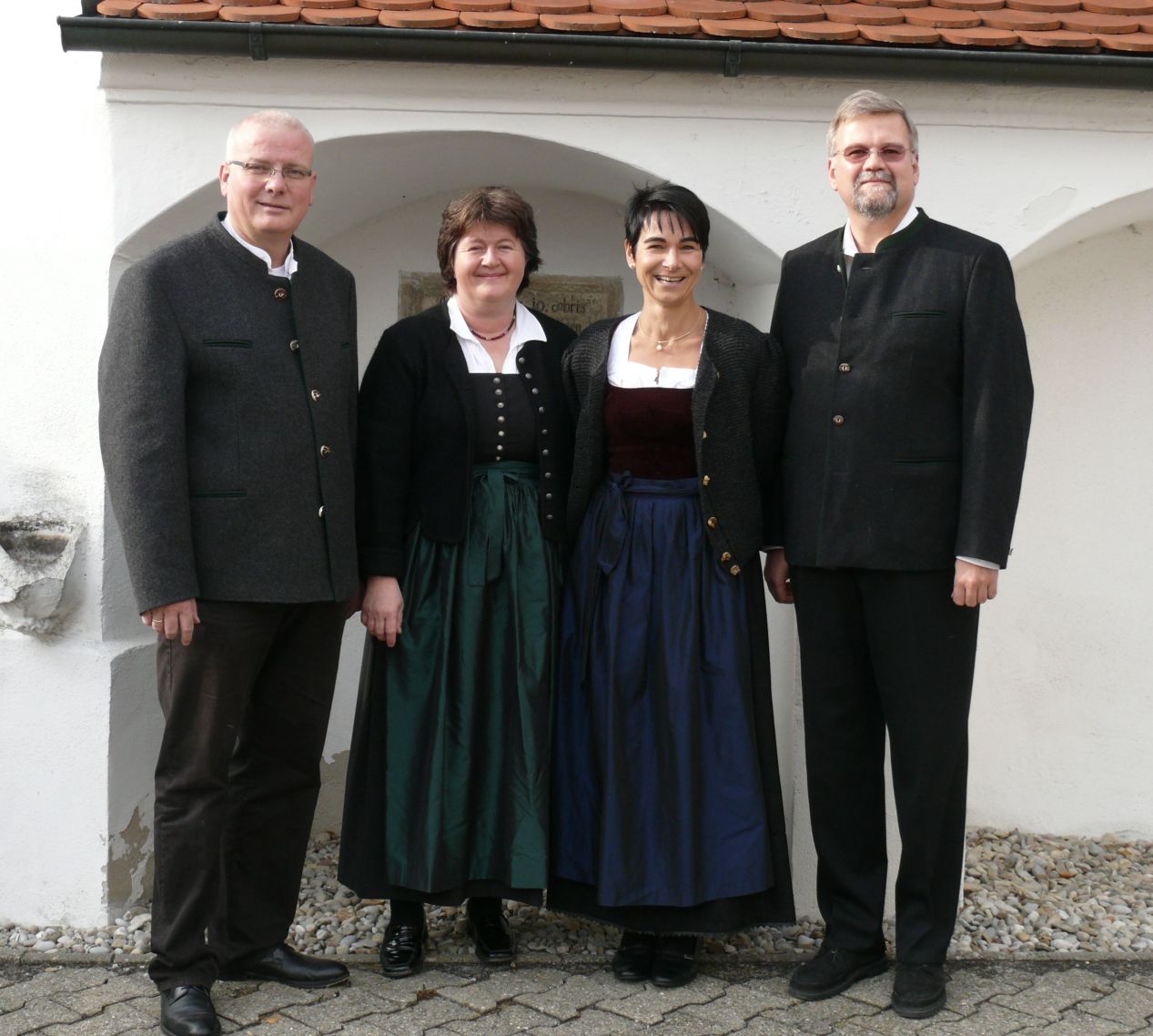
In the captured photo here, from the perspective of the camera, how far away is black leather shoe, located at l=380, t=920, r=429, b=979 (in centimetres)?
351

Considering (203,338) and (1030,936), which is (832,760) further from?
(203,338)

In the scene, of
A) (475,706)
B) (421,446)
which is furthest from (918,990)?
(421,446)

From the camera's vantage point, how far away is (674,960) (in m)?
3.49

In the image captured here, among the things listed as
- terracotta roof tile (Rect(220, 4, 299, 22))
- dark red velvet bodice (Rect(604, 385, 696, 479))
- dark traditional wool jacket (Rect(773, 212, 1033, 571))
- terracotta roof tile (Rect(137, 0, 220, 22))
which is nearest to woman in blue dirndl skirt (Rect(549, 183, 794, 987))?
dark red velvet bodice (Rect(604, 385, 696, 479))

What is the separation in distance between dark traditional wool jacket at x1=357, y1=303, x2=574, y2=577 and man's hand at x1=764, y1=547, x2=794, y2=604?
0.57 metres

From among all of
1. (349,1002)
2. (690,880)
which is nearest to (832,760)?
(690,880)

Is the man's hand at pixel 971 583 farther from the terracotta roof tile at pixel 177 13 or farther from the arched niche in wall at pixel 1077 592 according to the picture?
the terracotta roof tile at pixel 177 13

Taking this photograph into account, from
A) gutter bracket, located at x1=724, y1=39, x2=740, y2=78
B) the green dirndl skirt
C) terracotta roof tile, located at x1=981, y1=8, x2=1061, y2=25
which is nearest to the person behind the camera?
the green dirndl skirt

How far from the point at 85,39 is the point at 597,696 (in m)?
2.23

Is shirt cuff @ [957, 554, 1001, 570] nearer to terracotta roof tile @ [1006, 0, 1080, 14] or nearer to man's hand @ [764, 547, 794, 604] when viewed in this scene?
man's hand @ [764, 547, 794, 604]

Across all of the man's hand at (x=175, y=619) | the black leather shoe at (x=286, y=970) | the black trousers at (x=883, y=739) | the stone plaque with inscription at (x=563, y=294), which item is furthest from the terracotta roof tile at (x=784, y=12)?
the black leather shoe at (x=286, y=970)

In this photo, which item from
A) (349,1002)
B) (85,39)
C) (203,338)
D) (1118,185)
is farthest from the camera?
(1118,185)

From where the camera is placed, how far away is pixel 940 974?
3.39 m

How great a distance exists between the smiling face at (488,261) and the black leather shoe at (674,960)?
173cm
